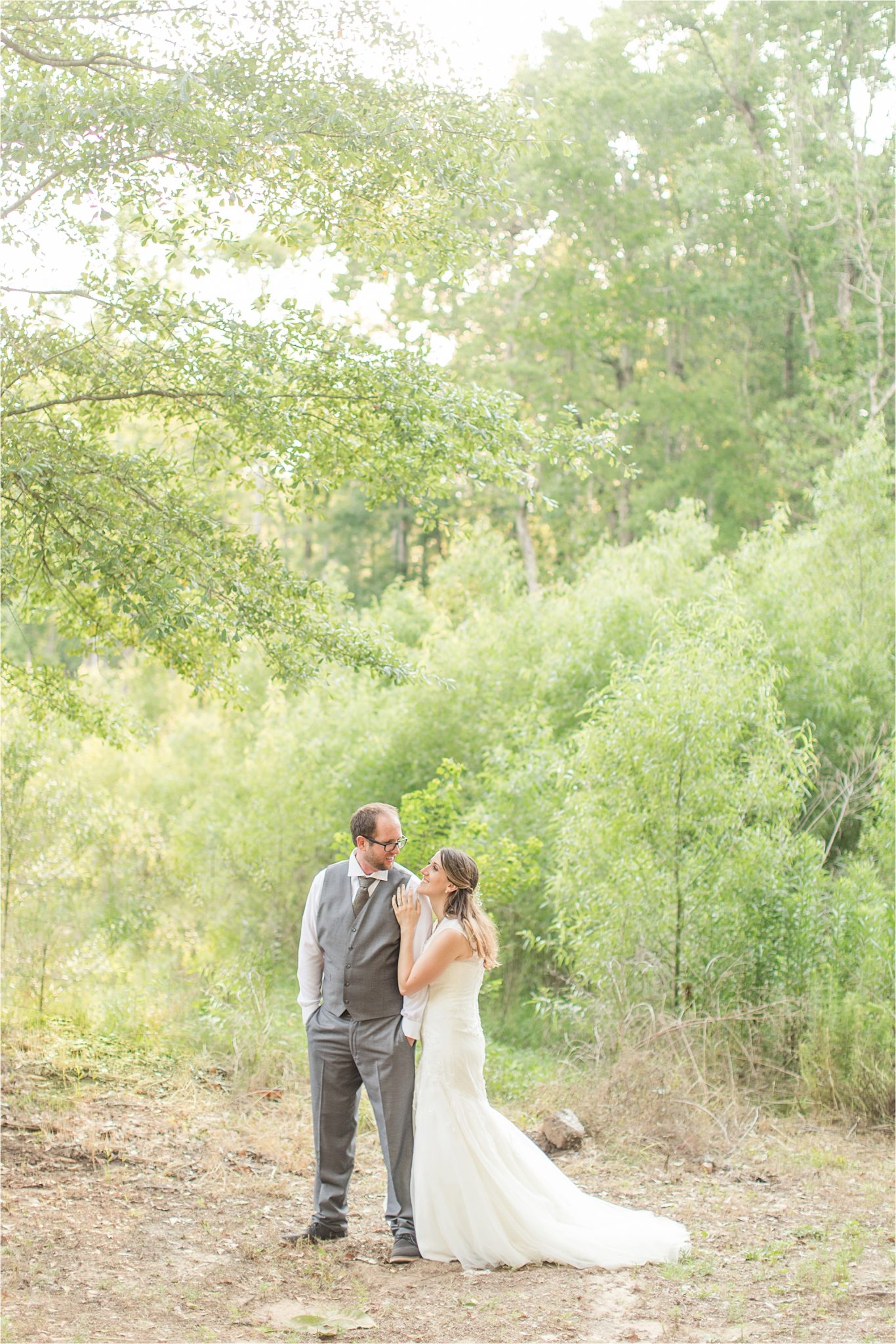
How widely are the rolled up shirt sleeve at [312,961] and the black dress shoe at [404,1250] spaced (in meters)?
0.96

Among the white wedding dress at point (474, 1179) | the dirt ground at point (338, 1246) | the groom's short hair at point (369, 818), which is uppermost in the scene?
the groom's short hair at point (369, 818)

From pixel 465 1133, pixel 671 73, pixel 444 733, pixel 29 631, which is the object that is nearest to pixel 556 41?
pixel 671 73

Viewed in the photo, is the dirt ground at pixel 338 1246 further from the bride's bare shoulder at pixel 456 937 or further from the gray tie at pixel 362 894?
the gray tie at pixel 362 894

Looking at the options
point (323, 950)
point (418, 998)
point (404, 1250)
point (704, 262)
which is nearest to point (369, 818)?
point (323, 950)

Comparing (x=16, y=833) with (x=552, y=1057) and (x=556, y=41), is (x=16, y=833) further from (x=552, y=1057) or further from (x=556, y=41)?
(x=556, y=41)

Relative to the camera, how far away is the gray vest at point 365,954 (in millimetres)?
5008

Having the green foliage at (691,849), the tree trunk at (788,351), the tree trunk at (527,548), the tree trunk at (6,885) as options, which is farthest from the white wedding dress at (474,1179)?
the tree trunk at (788,351)

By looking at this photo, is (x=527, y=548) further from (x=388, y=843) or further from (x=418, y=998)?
(x=418, y=998)

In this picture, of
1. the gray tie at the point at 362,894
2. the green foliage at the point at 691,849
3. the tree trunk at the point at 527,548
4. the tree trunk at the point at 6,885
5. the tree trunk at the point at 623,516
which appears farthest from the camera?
the tree trunk at the point at 527,548

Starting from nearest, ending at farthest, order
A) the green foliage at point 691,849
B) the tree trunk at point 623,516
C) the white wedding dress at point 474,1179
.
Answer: the white wedding dress at point 474,1179 → the green foliage at point 691,849 → the tree trunk at point 623,516

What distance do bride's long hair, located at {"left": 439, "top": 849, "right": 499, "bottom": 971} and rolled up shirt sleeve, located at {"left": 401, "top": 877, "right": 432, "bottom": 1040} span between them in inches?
4.3

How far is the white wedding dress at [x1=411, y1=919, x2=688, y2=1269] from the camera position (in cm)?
483

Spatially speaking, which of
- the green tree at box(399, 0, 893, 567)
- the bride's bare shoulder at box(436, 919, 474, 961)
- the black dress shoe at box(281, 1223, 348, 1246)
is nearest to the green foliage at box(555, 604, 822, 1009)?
the black dress shoe at box(281, 1223, 348, 1246)

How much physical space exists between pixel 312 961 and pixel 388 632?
119 inches
